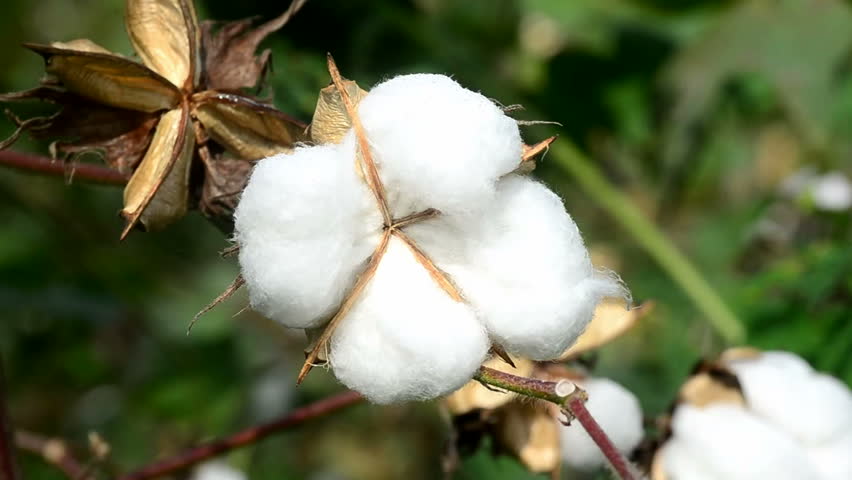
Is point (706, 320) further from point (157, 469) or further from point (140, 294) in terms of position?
point (140, 294)

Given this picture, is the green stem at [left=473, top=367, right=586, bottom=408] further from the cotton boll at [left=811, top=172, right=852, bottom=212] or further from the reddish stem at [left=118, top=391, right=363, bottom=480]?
the cotton boll at [left=811, top=172, right=852, bottom=212]

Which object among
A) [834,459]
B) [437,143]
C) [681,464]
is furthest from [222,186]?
[834,459]

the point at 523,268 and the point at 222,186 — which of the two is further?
the point at 222,186

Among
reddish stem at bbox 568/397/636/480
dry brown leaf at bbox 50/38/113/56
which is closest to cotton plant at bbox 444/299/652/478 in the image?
reddish stem at bbox 568/397/636/480

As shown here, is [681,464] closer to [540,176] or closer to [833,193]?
[540,176]

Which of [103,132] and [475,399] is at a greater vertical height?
[103,132]

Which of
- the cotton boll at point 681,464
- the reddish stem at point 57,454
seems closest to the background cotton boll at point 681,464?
the cotton boll at point 681,464
